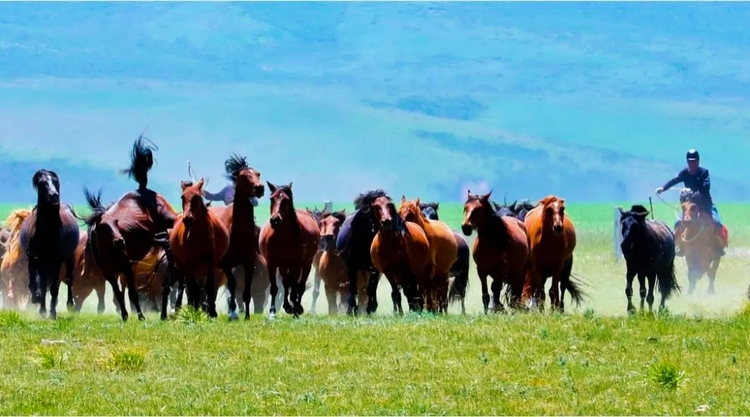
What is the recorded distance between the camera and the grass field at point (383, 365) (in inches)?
460

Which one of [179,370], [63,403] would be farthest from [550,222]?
[63,403]

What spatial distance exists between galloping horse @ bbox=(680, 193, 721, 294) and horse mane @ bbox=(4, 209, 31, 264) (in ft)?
43.6

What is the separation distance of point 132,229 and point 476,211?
16.9 ft

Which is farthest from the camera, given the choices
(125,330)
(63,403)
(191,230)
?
(191,230)

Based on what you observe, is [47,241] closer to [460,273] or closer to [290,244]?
[290,244]

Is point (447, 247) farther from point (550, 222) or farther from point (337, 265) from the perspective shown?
point (337, 265)

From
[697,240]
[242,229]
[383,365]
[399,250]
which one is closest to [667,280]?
[697,240]

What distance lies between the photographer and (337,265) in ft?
82.2

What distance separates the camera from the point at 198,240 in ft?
64.5

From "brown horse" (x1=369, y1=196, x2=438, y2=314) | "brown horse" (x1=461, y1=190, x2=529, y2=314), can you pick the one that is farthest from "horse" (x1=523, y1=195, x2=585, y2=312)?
"brown horse" (x1=369, y1=196, x2=438, y2=314)

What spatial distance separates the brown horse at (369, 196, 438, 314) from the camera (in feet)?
65.0

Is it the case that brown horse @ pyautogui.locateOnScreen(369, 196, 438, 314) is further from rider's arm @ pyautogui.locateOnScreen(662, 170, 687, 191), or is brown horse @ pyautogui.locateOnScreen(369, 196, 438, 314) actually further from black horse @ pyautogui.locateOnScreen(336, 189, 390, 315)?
rider's arm @ pyautogui.locateOnScreen(662, 170, 687, 191)

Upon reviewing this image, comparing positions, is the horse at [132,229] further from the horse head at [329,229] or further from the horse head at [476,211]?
the horse head at [476,211]

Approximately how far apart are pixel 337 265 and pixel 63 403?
43.7ft
